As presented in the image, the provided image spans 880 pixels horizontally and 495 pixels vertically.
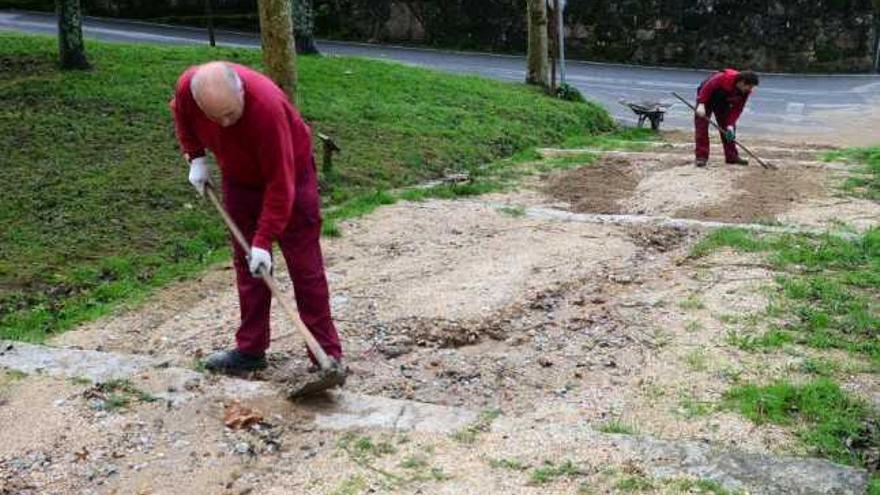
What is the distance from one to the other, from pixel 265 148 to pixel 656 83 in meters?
18.3

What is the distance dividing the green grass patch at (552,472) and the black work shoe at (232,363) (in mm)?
1677

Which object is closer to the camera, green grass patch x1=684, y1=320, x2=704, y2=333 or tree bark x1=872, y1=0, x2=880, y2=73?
green grass patch x1=684, y1=320, x2=704, y2=333

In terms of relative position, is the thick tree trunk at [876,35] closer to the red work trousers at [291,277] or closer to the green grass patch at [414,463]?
the red work trousers at [291,277]

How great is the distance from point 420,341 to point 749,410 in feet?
5.98

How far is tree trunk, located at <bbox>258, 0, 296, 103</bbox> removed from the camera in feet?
29.0

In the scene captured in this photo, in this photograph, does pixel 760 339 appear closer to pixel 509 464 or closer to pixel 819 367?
pixel 819 367

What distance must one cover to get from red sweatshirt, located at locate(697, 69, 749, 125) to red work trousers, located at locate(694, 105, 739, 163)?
65 mm

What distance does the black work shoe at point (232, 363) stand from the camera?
4.61 meters

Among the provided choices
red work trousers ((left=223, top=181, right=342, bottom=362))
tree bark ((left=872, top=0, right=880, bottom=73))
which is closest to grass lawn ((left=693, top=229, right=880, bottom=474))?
red work trousers ((left=223, top=181, right=342, bottom=362))

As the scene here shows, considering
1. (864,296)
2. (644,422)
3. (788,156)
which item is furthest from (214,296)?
(788,156)

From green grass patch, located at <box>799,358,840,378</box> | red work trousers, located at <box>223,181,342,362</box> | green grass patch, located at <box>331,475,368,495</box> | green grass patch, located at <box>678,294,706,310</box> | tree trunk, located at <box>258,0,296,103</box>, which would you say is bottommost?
green grass patch, located at <box>331,475,368,495</box>

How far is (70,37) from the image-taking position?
455 inches

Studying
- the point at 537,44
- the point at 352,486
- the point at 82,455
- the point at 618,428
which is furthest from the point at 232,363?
the point at 537,44

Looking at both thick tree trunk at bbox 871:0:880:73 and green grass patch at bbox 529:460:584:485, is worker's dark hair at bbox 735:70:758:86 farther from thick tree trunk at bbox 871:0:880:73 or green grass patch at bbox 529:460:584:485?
thick tree trunk at bbox 871:0:880:73
